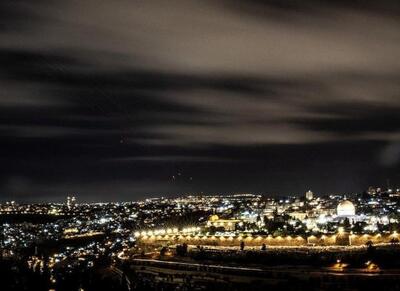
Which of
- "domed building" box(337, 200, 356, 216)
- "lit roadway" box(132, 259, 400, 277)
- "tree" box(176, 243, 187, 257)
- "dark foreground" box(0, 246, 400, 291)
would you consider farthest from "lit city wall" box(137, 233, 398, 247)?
"domed building" box(337, 200, 356, 216)

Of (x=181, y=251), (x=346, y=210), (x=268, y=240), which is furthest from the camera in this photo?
(x=346, y=210)

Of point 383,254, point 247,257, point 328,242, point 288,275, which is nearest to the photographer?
point 288,275

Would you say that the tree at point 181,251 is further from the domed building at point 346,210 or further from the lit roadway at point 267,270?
the domed building at point 346,210

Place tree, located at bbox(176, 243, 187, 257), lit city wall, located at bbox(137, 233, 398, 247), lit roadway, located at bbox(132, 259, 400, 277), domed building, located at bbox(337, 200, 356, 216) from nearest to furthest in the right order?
1. lit roadway, located at bbox(132, 259, 400, 277)
2. tree, located at bbox(176, 243, 187, 257)
3. lit city wall, located at bbox(137, 233, 398, 247)
4. domed building, located at bbox(337, 200, 356, 216)

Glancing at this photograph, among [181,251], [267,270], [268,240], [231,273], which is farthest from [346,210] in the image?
[231,273]

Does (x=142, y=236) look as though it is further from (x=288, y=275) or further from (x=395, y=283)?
(x=395, y=283)

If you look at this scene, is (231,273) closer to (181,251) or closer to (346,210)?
(181,251)

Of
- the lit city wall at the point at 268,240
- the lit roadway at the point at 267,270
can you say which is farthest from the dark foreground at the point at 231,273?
the lit city wall at the point at 268,240

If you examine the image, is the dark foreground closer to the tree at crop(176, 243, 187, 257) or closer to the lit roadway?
the lit roadway

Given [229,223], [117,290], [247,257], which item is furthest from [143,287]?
[229,223]
